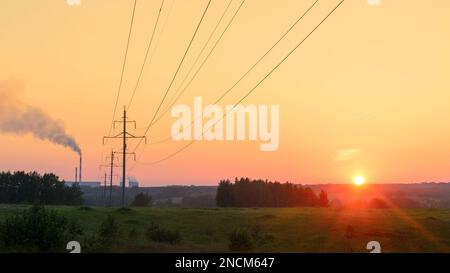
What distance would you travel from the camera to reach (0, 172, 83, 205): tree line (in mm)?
176500

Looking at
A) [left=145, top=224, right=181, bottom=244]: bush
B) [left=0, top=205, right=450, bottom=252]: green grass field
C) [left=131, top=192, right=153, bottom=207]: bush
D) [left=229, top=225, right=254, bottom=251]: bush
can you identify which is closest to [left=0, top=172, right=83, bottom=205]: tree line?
[left=131, top=192, right=153, bottom=207]: bush

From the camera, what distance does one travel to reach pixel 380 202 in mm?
178625

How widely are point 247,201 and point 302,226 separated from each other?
4601 inches

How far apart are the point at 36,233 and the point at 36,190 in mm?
148456

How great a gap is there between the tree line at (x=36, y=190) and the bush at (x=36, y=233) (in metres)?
140

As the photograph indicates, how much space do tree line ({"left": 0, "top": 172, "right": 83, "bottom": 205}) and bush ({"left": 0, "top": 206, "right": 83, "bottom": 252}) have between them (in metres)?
140

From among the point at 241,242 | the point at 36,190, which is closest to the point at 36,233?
the point at 241,242

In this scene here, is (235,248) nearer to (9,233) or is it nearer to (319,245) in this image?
→ (319,245)

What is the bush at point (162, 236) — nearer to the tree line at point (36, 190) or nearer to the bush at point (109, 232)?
the bush at point (109, 232)

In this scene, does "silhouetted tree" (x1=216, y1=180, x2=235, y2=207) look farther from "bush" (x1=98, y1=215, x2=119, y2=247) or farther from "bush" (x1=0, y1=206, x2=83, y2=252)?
"bush" (x1=0, y1=206, x2=83, y2=252)

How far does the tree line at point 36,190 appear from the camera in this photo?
176 meters

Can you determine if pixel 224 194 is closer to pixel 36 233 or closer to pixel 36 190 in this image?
pixel 36 190

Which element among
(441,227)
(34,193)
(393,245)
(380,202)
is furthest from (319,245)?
(34,193)

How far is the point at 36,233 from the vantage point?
37969 millimetres
